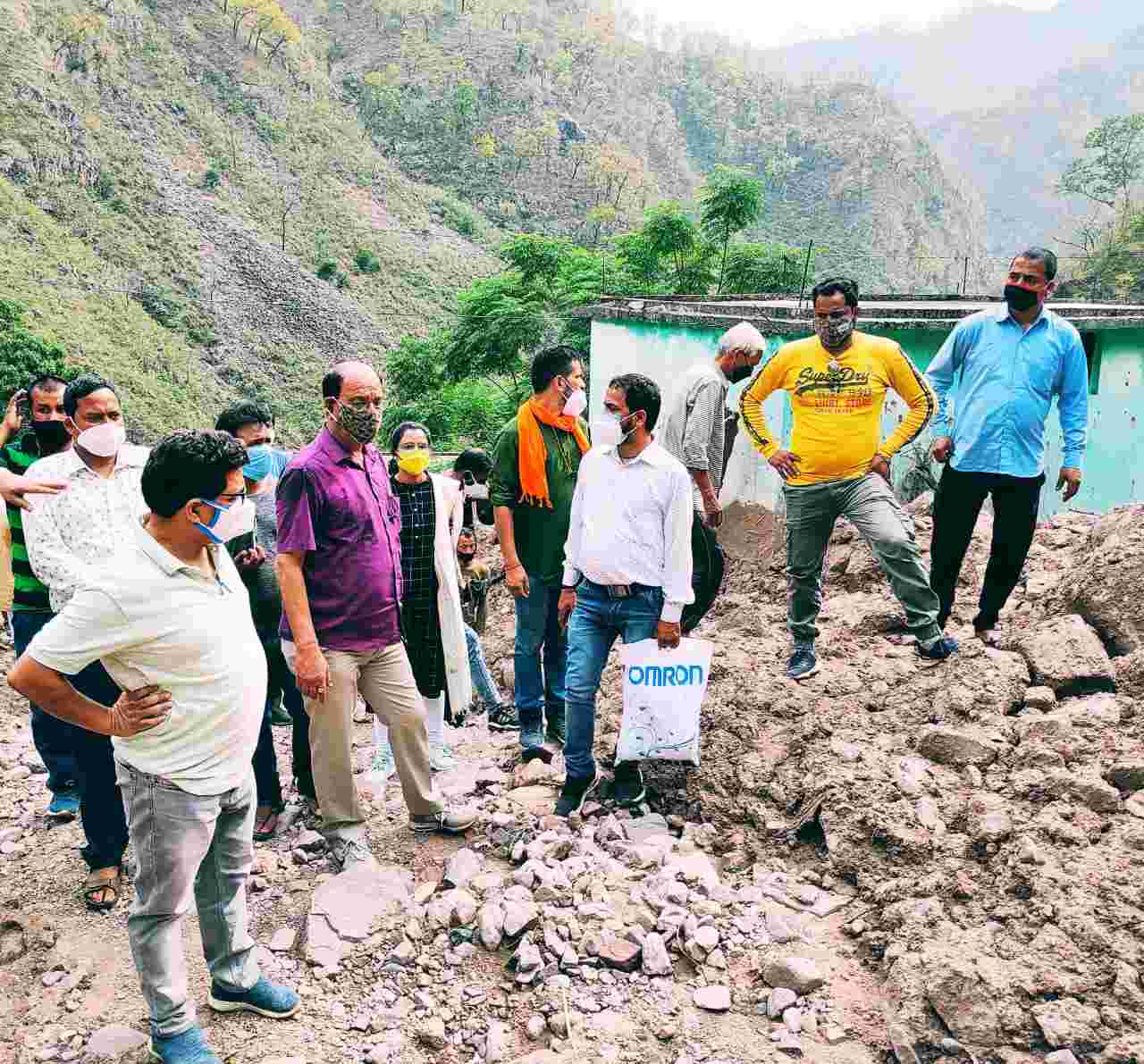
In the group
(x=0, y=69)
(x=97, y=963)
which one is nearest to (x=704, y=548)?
(x=97, y=963)

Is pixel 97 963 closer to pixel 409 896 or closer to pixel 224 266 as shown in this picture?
pixel 409 896

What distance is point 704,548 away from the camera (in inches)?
165

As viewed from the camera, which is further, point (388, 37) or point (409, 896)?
point (388, 37)

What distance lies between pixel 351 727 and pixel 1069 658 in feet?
9.89

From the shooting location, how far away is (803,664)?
173 inches

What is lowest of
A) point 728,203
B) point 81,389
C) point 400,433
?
point 400,433

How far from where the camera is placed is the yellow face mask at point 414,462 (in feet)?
12.5

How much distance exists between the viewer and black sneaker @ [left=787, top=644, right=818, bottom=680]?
439 centimetres

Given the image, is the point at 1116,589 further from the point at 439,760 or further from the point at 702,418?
the point at 439,760

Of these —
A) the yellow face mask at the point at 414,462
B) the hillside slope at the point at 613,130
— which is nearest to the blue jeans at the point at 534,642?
the yellow face mask at the point at 414,462

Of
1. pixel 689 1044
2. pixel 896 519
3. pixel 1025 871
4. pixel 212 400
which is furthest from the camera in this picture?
pixel 212 400

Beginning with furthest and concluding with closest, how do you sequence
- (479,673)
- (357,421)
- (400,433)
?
1. (479,673)
2. (400,433)
3. (357,421)

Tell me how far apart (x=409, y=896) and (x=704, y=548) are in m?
1.98

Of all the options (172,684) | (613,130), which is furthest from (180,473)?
(613,130)
